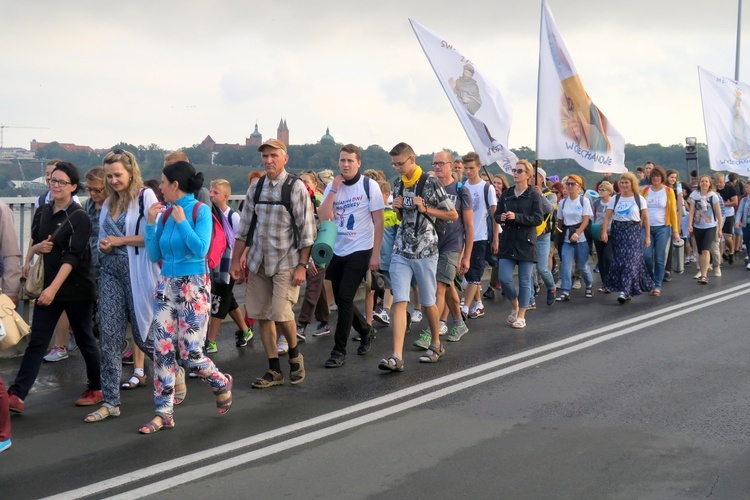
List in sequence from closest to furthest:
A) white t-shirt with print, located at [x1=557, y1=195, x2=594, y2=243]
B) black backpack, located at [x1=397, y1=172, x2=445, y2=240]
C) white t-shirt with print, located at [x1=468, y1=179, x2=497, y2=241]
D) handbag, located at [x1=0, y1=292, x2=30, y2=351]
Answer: handbag, located at [x1=0, y1=292, x2=30, y2=351] → black backpack, located at [x1=397, y1=172, x2=445, y2=240] → white t-shirt with print, located at [x1=468, y1=179, x2=497, y2=241] → white t-shirt with print, located at [x1=557, y1=195, x2=594, y2=243]

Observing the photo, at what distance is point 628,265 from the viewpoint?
41.9ft

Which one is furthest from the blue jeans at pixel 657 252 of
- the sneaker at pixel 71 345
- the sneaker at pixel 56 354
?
the sneaker at pixel 56 354

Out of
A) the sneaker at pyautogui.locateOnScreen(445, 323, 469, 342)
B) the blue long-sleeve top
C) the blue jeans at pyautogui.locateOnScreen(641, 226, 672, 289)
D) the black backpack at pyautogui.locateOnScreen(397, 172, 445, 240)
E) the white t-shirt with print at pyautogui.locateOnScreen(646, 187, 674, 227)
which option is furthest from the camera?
the white t-shirt with print at pyautogui.locateOnScreen(646, 187, 674, 227)

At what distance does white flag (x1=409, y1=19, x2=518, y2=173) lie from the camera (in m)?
12.1

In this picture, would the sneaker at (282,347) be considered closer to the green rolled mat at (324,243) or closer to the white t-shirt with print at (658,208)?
the green rolled mat at (324,243)

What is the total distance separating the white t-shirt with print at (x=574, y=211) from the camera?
1341cm

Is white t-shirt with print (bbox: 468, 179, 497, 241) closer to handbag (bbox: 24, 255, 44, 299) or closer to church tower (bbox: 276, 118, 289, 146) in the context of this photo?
church tower (bbox: 276, 118, 289, 146)

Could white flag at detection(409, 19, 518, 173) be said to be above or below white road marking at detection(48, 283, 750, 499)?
above

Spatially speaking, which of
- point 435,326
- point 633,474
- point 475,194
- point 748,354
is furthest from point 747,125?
point 633,474

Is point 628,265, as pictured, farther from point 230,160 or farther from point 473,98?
point 230,160

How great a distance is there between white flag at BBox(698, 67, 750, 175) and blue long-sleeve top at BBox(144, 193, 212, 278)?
13697 millimetres

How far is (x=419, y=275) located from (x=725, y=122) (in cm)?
1211

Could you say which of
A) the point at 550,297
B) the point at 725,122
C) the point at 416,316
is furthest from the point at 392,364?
the point at 725,122

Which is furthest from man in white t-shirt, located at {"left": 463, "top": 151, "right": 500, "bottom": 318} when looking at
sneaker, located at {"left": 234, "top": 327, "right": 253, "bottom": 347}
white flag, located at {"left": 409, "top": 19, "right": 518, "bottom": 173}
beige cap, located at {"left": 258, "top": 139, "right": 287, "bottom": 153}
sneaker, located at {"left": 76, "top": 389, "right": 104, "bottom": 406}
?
sneaker, located at {"left": 76, "top": 389, "right": 104, "bottom": 406}
